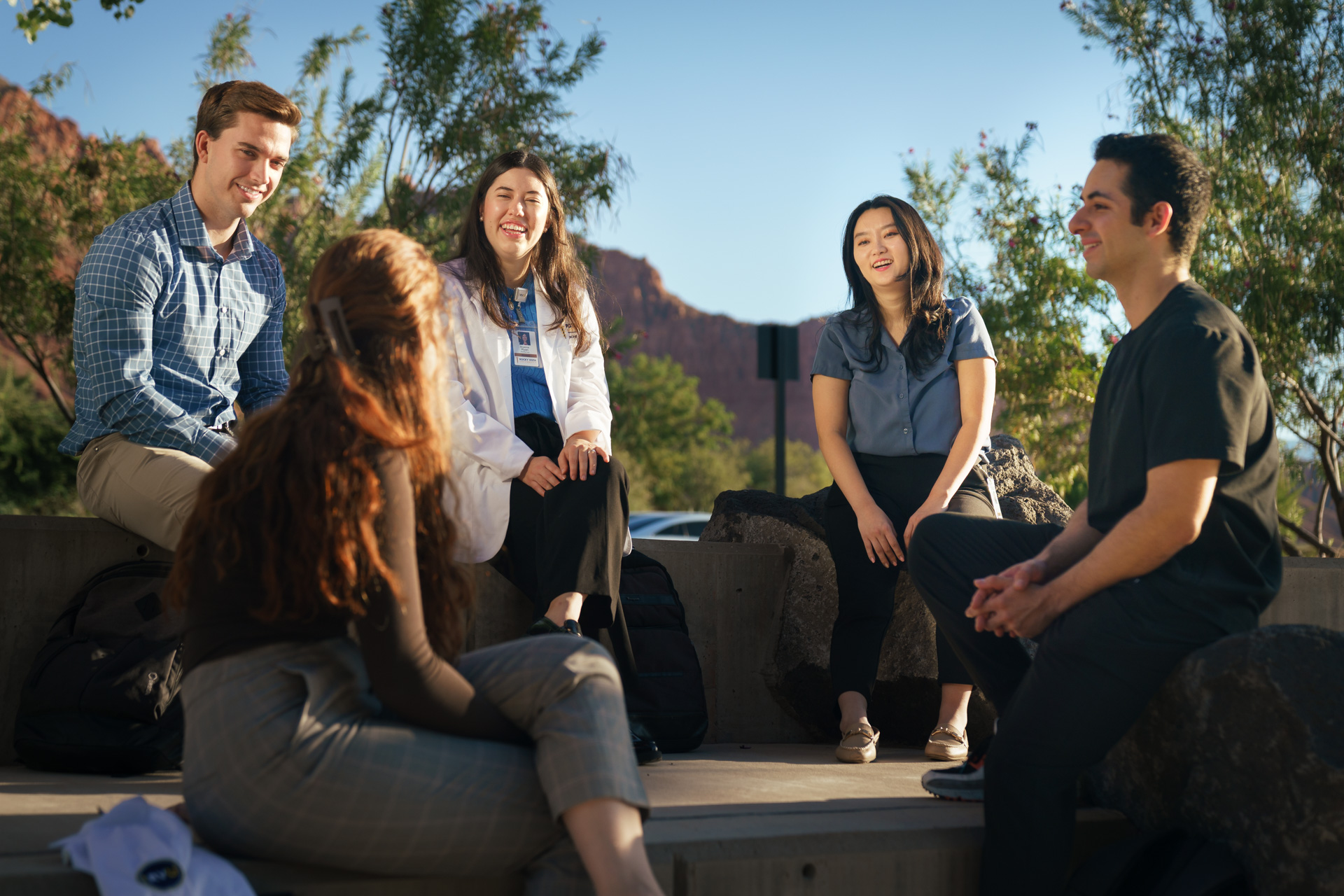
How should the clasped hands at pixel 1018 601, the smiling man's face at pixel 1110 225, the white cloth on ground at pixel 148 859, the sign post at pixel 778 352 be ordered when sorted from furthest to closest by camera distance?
the sign post at pixel 778 352 → the smiling man's face at pixel 1110 225 → the clasped hands at pixel 1018 601 → the white cloth on ground at pixel 148 859

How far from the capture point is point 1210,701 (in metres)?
2.40

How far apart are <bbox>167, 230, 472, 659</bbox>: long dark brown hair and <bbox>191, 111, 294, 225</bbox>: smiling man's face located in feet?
5.91

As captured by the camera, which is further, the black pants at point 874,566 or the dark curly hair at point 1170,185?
the black pants at point 874,566

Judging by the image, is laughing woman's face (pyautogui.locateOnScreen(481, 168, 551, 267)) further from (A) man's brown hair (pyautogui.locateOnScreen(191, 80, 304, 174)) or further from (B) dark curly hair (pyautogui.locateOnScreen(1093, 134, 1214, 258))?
(B) dark curly hair (pyautogui.locateOnScreen(1093, 134, 1214, 258))

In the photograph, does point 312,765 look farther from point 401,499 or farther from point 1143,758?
point 1143,758

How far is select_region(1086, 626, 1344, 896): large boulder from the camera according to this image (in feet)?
7.45

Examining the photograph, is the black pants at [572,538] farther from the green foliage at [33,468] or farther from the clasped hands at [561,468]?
the green foliage at [33,468]

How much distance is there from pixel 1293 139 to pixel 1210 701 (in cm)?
822

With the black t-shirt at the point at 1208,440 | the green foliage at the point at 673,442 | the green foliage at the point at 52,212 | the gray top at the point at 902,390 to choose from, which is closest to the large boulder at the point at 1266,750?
the black t-shirt at the point at 1208,440

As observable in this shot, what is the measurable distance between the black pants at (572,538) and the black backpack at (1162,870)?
5.41 ft

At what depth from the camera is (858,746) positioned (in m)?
3.72

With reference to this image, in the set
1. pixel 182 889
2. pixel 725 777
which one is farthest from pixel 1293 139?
pixel 182 889

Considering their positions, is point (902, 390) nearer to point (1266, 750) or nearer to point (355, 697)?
point (1266, 750)

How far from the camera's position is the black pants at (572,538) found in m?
3.41
